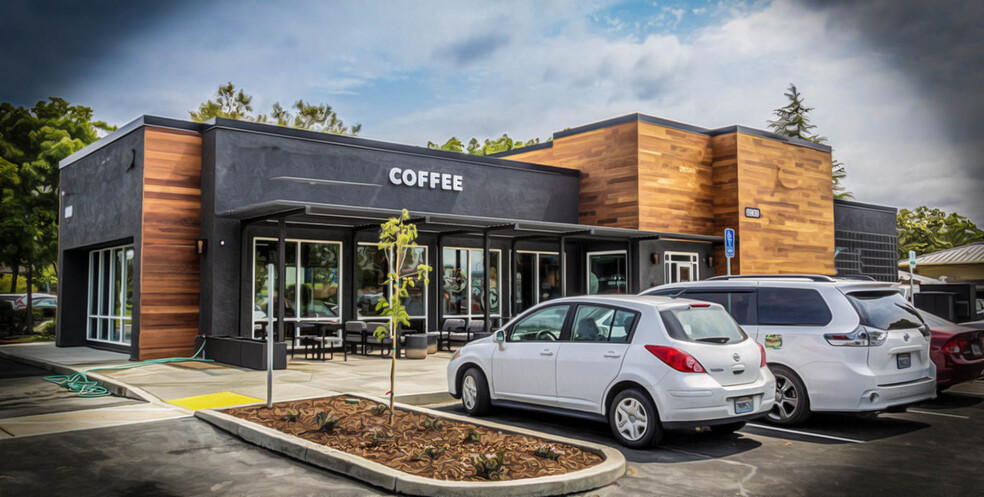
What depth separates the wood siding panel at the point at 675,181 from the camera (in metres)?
21.2

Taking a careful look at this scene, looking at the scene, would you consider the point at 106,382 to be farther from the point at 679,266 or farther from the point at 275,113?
the point at 275,113

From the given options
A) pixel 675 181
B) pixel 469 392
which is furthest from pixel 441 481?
pixel 675 181

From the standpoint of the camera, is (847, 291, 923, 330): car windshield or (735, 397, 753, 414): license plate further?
(847, 291, 923, 330): car windshield

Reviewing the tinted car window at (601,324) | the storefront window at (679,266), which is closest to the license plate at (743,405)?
the tinted car window at (601,324)

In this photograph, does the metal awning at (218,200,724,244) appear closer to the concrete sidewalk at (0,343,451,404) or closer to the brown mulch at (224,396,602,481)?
the concrete sidewalk at (0,343,451,404)

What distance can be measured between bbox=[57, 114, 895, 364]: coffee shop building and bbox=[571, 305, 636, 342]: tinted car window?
5.43m

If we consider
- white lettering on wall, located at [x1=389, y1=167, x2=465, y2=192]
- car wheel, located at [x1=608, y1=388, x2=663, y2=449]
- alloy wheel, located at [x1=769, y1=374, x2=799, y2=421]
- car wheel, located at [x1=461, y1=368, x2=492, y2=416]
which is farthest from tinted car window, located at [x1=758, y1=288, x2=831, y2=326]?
white lettering on wall, located at [x1=389, y1=167, x2=465, y2=192]

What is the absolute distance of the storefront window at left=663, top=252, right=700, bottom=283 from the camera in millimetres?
21531

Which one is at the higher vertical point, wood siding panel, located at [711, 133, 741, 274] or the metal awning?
wood siding panel, located at [711, 133, 741, 274]

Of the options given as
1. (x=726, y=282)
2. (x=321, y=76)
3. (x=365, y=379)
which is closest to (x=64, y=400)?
(x=365, y=379)

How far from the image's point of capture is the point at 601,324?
26.1ft

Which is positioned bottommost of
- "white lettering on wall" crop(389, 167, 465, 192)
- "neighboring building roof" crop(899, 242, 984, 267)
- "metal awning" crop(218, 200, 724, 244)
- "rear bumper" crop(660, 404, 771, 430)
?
"rear bumper" crop(660, 404, 771, 430)

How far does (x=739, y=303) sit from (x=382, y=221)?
30.5 ft

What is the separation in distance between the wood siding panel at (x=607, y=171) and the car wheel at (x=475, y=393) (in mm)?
12679
